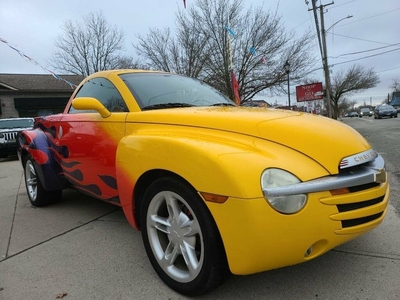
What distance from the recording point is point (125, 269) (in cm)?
265

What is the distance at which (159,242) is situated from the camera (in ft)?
7.99

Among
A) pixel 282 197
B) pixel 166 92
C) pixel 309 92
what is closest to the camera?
pixel 282 197

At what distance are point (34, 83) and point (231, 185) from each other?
30.0m

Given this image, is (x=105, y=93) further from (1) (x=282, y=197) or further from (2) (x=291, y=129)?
(1) (x=282, y=197)

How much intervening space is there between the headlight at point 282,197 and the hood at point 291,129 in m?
0.29

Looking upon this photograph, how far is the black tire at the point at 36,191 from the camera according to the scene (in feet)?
14.6

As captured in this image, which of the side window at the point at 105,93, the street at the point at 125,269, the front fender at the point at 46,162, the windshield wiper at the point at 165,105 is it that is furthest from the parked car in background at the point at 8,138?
the windshield wiper at the point at 165,105

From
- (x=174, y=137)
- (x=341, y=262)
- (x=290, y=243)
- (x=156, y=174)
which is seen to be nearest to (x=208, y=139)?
(x=174, y=137)

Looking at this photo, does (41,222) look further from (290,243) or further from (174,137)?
(290,243)

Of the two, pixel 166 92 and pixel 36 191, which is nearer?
pixel 166 92

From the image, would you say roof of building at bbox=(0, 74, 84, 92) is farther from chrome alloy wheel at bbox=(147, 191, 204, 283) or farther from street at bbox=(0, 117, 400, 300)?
chrome alloy wheel at bbox=(147, 191, 204, 283)

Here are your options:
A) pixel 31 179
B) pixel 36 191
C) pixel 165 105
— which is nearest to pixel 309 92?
pixel 31 179

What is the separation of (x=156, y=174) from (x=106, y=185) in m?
0.94

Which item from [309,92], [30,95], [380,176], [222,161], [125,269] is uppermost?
[30,95]
